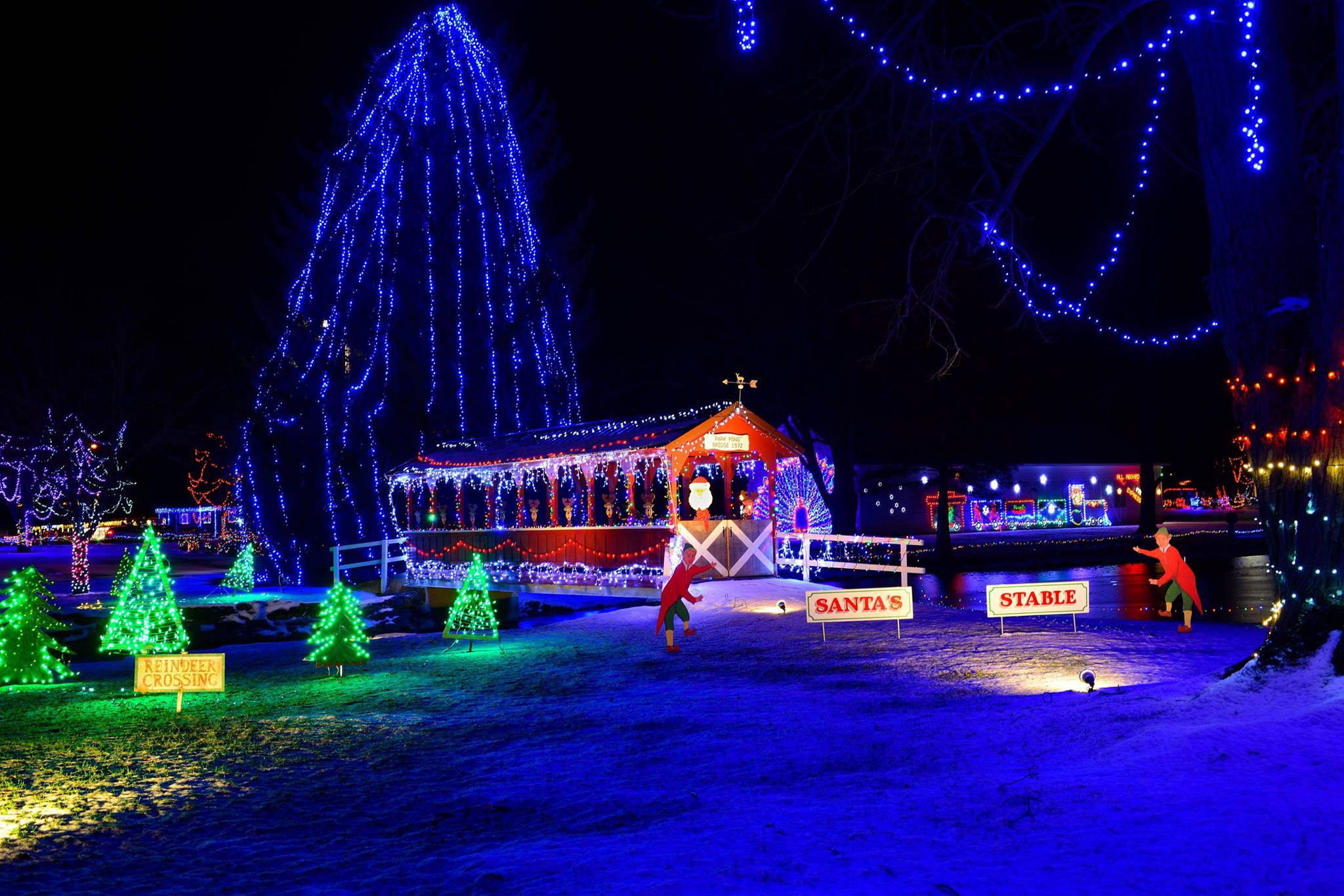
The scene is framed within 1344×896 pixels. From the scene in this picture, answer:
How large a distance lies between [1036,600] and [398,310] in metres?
21.9

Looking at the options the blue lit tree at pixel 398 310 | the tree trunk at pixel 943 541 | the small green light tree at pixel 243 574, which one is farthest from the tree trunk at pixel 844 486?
the small green light tree at pixel 243 574

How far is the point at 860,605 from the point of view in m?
13.8

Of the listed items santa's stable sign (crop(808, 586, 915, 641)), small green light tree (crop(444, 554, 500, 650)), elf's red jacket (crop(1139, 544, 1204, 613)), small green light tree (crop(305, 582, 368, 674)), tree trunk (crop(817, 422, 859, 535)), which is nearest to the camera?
small green light tree (crop(305, 582, 368, 674))

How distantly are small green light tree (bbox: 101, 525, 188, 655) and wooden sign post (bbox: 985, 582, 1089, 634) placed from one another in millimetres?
10418

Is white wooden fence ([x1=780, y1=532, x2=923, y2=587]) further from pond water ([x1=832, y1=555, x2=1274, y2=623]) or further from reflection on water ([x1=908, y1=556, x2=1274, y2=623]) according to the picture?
pond water ([x1=832, y1=555, x2=1274, y2=623])

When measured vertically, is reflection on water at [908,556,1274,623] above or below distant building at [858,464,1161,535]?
below

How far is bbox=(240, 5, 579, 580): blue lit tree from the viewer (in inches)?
1128

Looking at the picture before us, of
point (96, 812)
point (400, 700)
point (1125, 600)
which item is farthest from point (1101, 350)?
point (96, 812)

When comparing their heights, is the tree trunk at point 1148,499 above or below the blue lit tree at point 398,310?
below

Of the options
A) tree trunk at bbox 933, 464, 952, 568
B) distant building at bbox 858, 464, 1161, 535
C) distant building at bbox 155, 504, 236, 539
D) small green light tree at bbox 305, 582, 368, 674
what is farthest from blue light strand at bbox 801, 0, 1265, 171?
distant building at bbox 155, 504, 236, 539

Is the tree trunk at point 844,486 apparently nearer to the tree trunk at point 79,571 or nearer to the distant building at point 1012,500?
the distant building at point 1012,500

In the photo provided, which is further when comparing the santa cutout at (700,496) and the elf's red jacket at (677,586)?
the santa cutout at (700,496)

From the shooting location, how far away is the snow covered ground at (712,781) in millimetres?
4762

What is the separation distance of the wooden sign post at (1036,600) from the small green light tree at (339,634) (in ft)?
25.4
